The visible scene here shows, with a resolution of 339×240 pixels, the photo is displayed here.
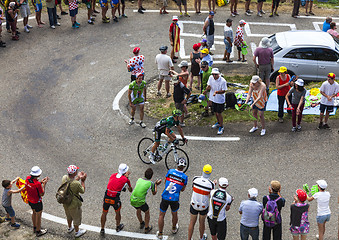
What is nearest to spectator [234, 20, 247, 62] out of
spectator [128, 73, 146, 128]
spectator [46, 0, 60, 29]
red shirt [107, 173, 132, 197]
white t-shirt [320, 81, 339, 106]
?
white t-shirt [320, 81, 339, 106]

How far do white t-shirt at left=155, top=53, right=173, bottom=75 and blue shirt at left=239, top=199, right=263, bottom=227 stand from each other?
737cm

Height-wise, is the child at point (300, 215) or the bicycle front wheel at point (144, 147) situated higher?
the child at point (300, 215)

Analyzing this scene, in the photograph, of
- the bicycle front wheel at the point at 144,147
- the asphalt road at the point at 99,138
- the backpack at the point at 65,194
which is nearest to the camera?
the backpack at the point at 65,194

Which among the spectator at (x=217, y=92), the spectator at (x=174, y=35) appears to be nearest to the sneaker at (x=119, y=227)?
the spectator at (x=217, y=92)

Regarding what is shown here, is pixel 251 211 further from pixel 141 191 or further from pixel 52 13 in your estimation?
pixel 52 13

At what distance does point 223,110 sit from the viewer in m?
13.6

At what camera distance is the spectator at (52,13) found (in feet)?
64.4

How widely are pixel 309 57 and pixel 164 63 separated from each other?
16.7 ft

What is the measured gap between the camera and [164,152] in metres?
12.1

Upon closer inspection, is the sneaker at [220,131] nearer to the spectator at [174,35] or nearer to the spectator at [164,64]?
the spectator at [164,64]

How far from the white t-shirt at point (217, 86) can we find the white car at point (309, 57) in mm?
3437

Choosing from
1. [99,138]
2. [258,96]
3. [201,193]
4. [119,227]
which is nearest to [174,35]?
[258,96]

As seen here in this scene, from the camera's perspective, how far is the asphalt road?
A: 36.8ft

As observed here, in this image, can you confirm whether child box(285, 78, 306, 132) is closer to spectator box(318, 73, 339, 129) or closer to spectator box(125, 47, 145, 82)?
spectator box(318, 73, 339, 129)
